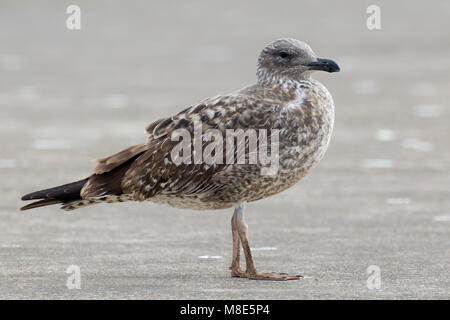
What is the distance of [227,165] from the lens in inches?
335

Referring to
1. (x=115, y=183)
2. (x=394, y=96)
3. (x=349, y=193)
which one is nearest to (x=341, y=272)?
(x=115, y=183)

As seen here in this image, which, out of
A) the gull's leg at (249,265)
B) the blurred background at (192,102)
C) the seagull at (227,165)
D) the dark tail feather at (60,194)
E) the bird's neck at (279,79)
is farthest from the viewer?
the bird's neck at (279,79)

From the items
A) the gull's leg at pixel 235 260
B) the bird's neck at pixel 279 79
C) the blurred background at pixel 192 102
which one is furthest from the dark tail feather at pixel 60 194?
the bird's neck at pixel 279 79

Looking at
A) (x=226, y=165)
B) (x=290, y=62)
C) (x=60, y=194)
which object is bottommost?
(x=60, y=194)

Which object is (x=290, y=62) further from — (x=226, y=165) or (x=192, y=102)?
(x=192, y=102)

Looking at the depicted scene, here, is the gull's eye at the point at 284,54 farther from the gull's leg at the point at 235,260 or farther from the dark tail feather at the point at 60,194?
the dark tail feather at the point at 60,194

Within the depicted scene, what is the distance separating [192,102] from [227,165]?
338 inches

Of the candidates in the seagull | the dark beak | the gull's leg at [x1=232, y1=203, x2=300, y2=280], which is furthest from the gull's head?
the gull's leg at [x1=232, y1=203, x2=300, y2=280]

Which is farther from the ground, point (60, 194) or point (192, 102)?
point (192, 102)

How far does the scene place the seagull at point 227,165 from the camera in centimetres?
848

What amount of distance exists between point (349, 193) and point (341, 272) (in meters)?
3.53

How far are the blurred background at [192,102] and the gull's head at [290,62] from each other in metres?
1.55

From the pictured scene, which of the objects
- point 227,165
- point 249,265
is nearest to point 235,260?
point 249,265

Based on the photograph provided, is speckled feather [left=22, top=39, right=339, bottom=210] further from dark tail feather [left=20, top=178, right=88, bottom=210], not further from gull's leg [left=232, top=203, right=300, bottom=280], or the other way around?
gull's leg [left=232, top=203, right=300, bottom=280]
